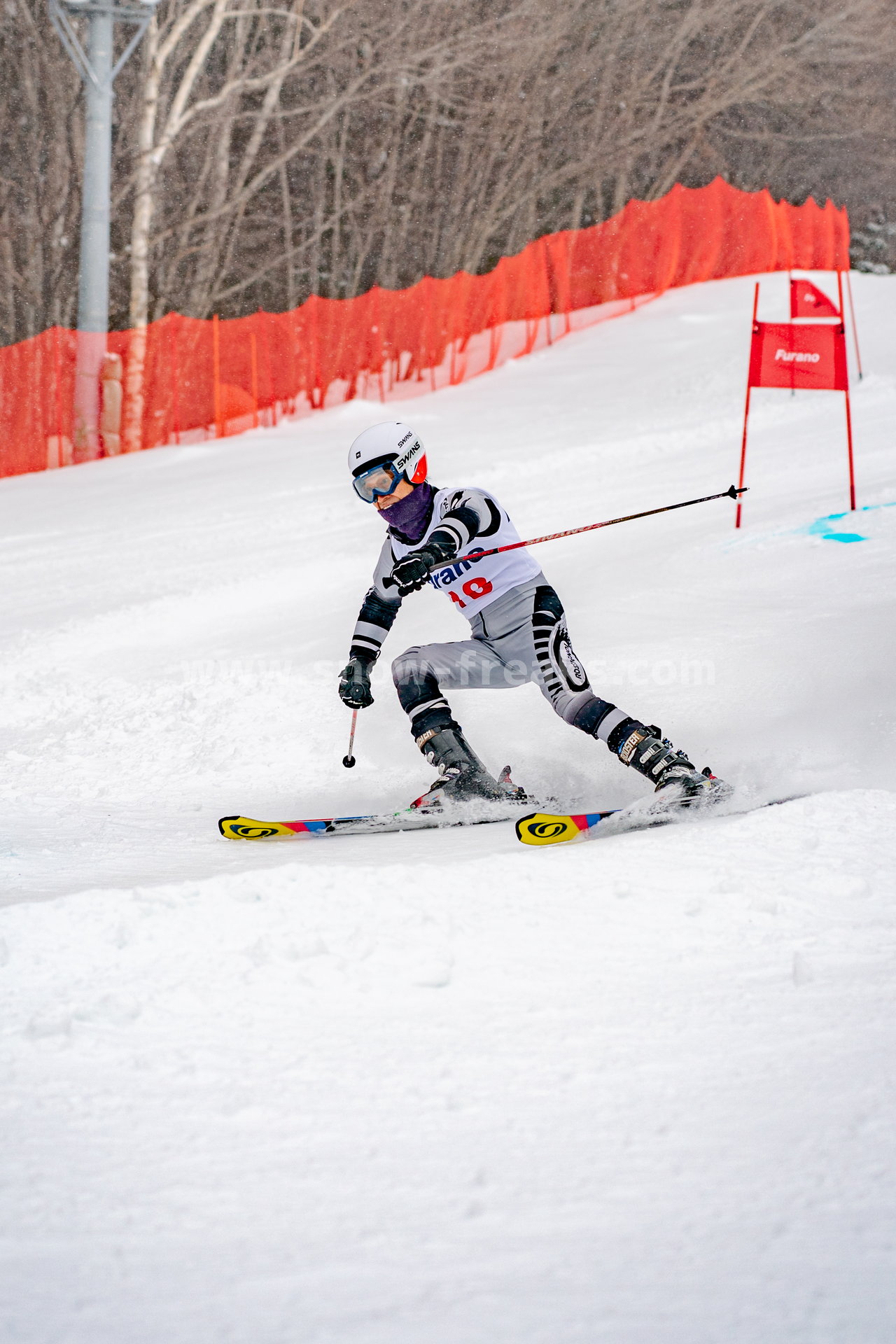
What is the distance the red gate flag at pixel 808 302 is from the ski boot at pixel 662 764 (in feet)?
24.5

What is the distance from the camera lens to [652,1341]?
1.67m

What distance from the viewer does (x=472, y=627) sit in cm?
496

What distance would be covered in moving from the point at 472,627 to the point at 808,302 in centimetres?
1152

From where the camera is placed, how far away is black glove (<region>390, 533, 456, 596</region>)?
14.7 ft

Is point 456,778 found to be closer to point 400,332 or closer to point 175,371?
point 175,371

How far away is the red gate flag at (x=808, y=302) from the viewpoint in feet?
37.3

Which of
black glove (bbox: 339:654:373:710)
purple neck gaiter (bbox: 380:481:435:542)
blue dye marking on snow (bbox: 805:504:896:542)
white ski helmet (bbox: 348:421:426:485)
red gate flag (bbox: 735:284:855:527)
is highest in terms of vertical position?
red gate flag (bbox: 735:284:855:527)

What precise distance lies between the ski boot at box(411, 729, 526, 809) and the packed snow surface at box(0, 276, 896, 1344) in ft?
0.83

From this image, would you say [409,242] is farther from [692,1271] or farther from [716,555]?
[692,1271]

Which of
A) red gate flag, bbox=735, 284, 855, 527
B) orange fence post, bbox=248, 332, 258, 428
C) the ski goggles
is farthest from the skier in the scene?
orange fence post, bbox=248, 332, 258, 428

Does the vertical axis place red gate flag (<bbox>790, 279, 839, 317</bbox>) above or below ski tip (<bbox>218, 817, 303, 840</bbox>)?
above

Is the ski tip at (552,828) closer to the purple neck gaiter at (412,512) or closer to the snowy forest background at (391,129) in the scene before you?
the purple neck gaiter at (412,512)

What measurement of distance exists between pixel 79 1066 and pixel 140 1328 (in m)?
0.76

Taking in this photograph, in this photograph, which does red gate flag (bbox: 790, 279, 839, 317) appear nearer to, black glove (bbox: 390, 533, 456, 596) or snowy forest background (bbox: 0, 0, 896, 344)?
black glove (bbox: 390, 533, 456, 596)
